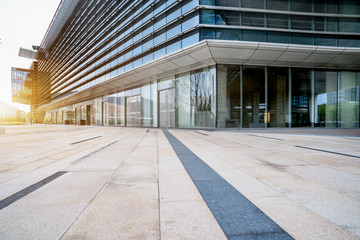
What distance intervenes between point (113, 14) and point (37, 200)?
2873 centimetres

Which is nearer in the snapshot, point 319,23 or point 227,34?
point 227,34

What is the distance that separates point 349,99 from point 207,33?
1660 centimetres

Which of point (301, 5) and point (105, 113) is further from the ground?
point (301, 5)

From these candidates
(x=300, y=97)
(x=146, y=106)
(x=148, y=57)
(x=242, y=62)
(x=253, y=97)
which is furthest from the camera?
(x=146, y=106)

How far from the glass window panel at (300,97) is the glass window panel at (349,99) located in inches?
145

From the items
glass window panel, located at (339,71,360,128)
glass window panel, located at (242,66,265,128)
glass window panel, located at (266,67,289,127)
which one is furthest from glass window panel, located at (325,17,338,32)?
glass window panel, located at (242,66,265,128)

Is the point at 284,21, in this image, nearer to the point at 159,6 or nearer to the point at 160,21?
the point at 160,21

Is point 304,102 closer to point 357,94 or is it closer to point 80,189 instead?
point 357,94

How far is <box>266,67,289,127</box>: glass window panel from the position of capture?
52.9ft

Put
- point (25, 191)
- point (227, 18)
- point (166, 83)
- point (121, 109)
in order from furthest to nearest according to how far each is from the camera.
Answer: point (121, 109) → point (166, 83) → point (227, 18) → point (25, 191)

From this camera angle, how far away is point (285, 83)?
16750 millimetres

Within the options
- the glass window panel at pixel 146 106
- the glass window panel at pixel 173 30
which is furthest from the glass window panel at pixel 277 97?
the glass window panel at pixel 146 106

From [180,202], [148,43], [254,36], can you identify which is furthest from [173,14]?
[180,202]

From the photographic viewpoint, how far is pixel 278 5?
49.2 feet
